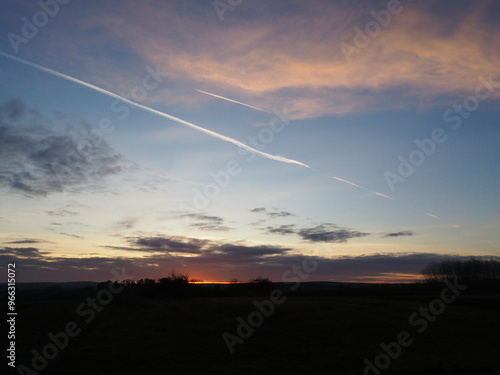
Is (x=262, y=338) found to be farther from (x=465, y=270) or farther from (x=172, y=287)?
(x=465, y=270)

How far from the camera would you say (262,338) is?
28594 mm

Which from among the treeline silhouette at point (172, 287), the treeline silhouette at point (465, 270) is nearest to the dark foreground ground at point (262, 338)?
the treeline silhouette at point (172, 287)

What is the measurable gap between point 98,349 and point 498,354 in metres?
23.5

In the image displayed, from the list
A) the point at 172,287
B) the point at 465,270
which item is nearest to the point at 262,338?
the point at 172,287

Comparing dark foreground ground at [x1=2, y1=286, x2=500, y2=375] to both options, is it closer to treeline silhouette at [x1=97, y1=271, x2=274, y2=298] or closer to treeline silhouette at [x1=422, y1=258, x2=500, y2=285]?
treeline silhouette at [x1=97, y1=271, x2=274, y2=298]

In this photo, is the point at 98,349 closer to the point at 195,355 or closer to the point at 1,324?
the point at 195,355

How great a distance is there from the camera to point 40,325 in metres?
31.3

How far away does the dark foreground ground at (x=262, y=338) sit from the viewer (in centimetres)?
2136

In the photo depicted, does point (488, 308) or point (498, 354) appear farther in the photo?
point (488, 308)

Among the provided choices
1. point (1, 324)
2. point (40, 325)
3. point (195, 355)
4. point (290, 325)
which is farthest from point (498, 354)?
point (1, 324)

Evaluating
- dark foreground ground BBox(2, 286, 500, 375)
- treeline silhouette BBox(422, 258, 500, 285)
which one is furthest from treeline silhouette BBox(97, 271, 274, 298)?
treeline silhouette BBox(422, 258, 500, 285)

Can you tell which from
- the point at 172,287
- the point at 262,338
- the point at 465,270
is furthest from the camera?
the point at 465,270

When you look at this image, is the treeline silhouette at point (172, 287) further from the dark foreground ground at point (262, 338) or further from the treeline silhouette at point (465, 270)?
the treeline silhouette at point (465, 270)

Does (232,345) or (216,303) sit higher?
(216,303)
